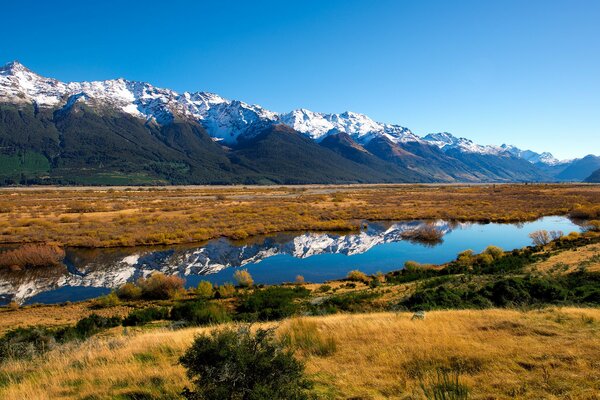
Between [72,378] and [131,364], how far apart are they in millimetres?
1130

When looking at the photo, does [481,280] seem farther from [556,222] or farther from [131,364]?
[556,222]

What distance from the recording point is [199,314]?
15789 millimetres

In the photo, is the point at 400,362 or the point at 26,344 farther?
the point at 26,344

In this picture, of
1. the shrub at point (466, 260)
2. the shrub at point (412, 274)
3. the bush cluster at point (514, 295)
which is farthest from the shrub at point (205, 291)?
the shrub at point (466, 260)

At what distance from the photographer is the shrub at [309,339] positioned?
9.08 m

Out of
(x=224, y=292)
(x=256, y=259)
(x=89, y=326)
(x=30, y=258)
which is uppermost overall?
(x=30, y=258)

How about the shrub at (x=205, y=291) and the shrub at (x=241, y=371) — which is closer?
the shrub at (x=241, y=371)

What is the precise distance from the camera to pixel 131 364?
27.2 ft

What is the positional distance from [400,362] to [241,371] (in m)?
3.67

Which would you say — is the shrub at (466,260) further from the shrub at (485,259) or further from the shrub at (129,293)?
the shrub at (129,293)

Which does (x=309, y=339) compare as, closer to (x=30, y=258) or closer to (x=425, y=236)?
(x=30, y=258)

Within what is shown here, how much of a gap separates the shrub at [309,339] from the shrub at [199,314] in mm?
5428

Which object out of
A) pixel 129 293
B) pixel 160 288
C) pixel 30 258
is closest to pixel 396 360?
pixel 160 288

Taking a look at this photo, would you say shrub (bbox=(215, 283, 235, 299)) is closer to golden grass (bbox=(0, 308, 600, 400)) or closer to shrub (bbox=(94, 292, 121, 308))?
shrub (bbox=(94, 292, 121, 308))
